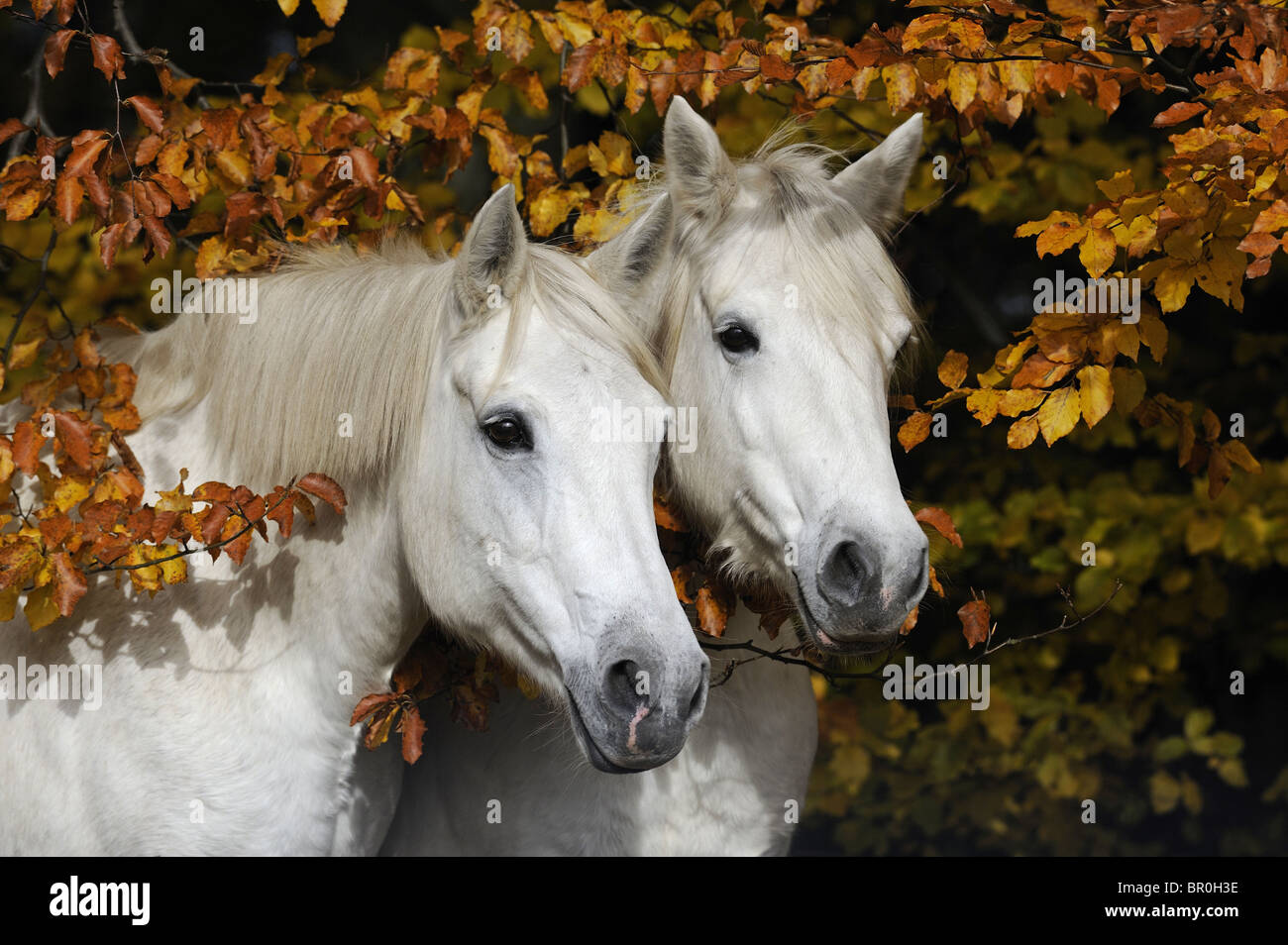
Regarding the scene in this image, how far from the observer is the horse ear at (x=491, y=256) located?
7.85 ft

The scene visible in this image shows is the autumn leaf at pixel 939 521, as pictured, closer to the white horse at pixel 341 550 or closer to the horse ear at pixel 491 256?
the white horse at pixel 341 550

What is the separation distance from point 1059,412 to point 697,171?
1050 mm

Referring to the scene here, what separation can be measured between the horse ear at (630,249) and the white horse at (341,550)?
0.19m

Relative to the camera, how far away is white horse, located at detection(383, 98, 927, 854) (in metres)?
2.59

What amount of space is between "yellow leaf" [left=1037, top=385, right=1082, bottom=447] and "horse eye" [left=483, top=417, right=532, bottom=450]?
1164 millimetres

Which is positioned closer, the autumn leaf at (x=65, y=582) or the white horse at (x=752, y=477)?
the autumn leaf at (x=65, y=582)

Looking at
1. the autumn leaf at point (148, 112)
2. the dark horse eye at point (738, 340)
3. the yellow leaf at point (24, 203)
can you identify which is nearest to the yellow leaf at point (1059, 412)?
the dark horse eye at point (738, 340)

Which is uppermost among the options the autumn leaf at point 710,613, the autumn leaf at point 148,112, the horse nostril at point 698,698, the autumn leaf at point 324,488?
the autumn leaf at point 148,112

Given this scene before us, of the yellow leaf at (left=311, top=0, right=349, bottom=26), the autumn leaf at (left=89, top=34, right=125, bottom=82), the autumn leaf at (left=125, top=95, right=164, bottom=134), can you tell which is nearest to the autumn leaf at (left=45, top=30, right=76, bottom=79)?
the autumn leaf at (left=89, top=34, right=125, bottom=82)

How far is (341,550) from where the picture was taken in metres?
2.69

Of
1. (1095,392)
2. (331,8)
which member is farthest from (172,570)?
(1095,392)

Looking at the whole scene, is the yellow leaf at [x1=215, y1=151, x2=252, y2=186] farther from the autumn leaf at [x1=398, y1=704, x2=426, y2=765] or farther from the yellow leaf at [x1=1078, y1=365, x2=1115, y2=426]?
the yellow leaf at [x1=1078, y1=365, x2=1115, y2=426]

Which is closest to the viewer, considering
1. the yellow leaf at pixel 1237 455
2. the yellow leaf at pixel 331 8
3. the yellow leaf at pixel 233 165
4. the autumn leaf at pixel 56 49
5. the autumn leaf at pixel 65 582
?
the autumn leaf at pixel 65 582

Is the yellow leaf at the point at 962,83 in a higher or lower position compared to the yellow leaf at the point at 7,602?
higher
